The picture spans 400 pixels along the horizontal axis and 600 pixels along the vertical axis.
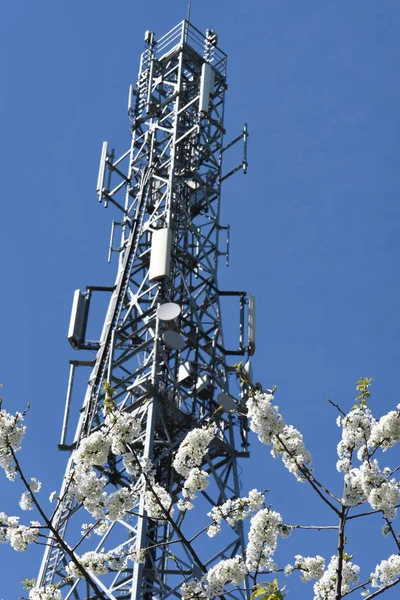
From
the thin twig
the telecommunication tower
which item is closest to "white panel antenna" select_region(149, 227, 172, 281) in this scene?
the telecommunication tower

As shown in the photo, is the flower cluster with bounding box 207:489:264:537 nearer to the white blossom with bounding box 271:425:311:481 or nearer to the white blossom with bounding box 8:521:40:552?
the white blossom with bounding box 271:425:311:481

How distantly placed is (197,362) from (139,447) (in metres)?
3.16

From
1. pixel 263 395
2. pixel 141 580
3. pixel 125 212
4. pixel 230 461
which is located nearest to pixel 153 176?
pixel 125 212

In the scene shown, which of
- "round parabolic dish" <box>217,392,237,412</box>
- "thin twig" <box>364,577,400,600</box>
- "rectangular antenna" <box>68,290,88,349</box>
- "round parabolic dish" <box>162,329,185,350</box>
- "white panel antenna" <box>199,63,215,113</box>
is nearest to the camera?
"thin twig" <box>364,577,400,600</box>

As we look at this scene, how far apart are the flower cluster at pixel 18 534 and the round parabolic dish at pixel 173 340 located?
12300 millimetres

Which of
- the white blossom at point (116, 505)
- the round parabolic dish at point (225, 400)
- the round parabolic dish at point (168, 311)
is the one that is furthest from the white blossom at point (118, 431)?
the round parabolic dish at point (168, 311)

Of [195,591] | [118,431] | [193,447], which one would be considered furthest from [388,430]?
[118,431]

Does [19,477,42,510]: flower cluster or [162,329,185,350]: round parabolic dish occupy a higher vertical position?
[162,329,185,350]: round parabolic dish

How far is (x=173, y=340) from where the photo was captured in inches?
923

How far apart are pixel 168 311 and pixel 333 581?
13125 mm

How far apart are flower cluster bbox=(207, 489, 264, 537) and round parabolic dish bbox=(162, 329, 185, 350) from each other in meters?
12.0

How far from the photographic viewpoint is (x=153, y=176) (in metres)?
28.2

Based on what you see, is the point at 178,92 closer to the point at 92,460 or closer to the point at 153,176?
the point at 153,176

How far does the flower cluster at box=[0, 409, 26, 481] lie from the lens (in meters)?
10.4
